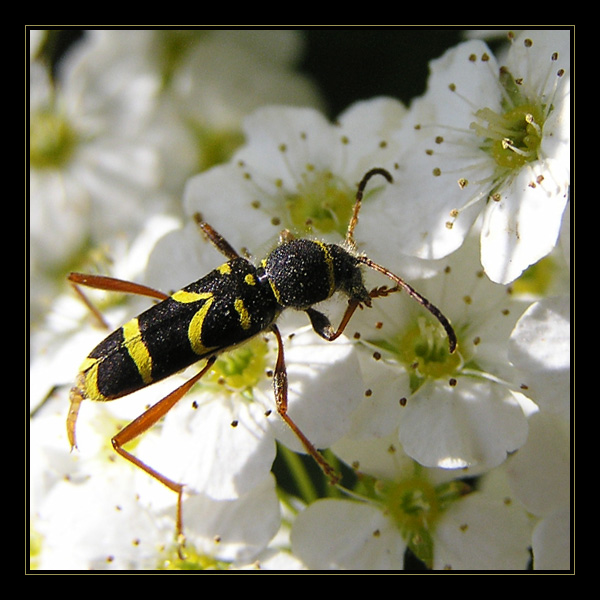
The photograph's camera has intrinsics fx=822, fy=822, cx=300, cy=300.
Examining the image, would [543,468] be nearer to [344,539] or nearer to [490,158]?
[344,539]

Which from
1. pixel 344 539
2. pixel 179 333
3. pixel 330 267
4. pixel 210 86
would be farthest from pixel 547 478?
pixel 210 86

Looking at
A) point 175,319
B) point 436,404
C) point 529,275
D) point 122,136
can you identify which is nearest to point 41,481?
point 175,319

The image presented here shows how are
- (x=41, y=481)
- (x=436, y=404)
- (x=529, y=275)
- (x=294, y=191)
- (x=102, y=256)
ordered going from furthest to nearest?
(x=102, y=256)
(x=529, y=275)
(x=294, y=191)
(x=41, y=481)
(x=436, y=404)

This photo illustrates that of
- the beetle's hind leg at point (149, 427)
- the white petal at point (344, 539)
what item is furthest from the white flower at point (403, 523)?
the beetle's hind leg at point (149, 427)

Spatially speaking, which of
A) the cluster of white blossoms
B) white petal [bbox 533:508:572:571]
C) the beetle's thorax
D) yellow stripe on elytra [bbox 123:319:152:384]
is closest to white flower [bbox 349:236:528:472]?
the cluster of white blossoms

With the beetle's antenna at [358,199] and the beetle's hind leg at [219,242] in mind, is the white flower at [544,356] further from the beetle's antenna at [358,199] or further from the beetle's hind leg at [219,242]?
the beetle's hind leg at [219,242]

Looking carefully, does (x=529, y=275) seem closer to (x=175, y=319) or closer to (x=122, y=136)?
(x=175, y=319)
